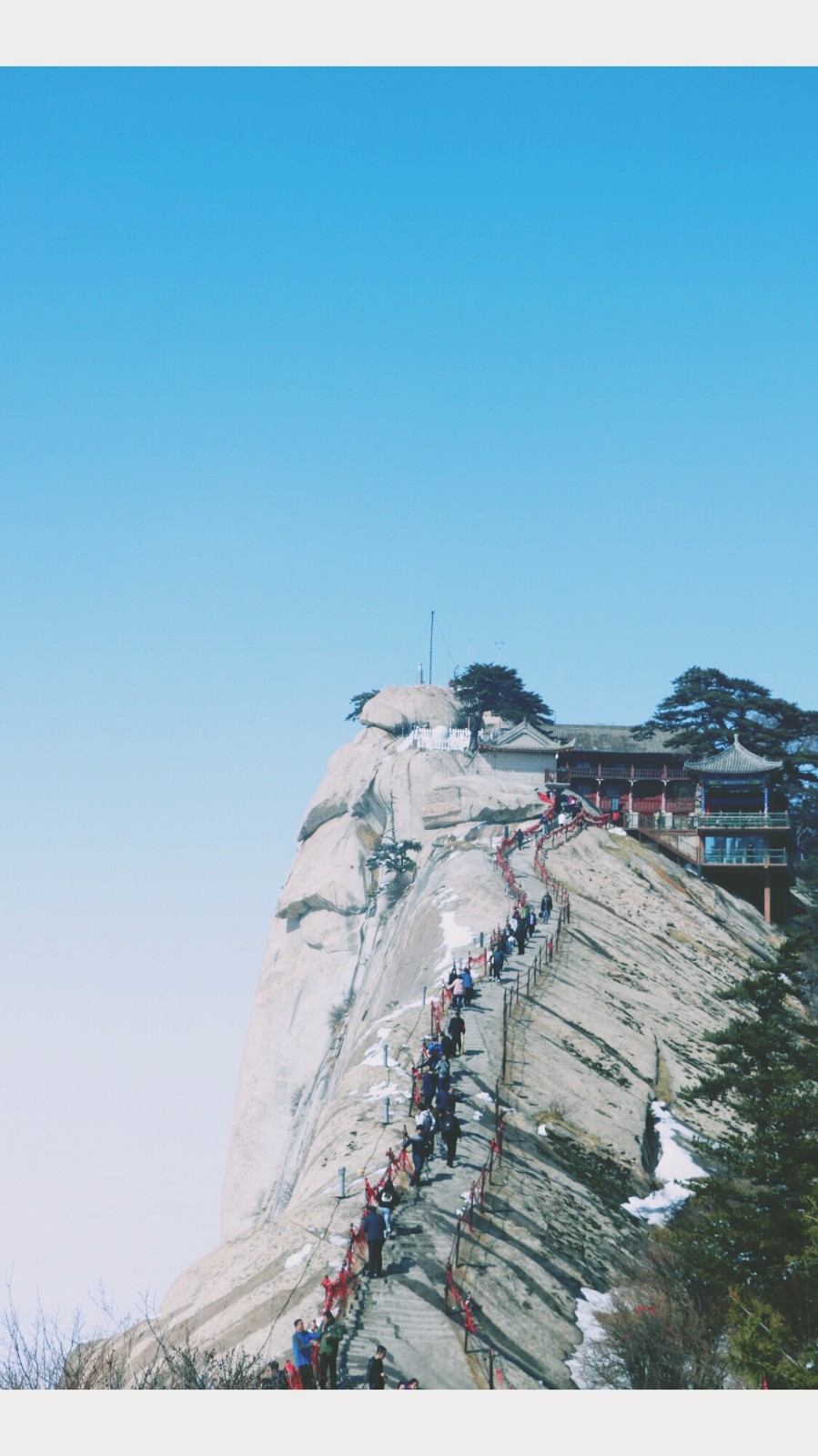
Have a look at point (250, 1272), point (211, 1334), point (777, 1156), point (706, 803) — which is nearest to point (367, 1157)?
point (250, 1272)

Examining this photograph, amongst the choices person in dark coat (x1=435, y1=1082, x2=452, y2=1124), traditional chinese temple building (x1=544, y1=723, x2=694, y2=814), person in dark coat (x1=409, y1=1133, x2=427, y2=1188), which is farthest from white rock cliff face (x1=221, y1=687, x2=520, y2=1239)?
person in dark coat (x1=409, y1=1133, x2=427, y2=1188)

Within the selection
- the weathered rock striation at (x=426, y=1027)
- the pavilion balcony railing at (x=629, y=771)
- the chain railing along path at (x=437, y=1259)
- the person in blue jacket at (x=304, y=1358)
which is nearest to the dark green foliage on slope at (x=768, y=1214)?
the weathered rock striation at (x=426, y=1027)

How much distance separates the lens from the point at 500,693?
315 feet

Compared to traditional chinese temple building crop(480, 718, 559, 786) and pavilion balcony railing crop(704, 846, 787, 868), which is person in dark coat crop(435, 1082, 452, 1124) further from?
traditional chinese temple building crop(480, 718, 559, 786)

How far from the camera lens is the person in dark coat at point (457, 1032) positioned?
3450cm

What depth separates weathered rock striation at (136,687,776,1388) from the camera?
1019 inches

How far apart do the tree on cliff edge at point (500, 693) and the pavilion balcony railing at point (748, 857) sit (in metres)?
22.4

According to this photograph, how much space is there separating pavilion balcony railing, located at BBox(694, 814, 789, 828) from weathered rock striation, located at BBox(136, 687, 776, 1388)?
5.29 m

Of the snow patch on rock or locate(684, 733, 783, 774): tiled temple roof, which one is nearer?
the snow patch on rock

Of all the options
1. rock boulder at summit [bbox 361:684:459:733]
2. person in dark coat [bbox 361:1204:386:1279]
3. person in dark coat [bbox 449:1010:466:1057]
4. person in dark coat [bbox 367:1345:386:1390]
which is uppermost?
rock boulder at summit [bbox 361:684:459:733]

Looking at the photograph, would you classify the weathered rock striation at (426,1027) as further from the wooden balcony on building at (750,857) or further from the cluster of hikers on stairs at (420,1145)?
the wooden balcony on building at (750,857)

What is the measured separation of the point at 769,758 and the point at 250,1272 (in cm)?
6002

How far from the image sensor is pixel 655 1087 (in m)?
40.1

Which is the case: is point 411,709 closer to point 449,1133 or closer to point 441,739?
point 441,739
